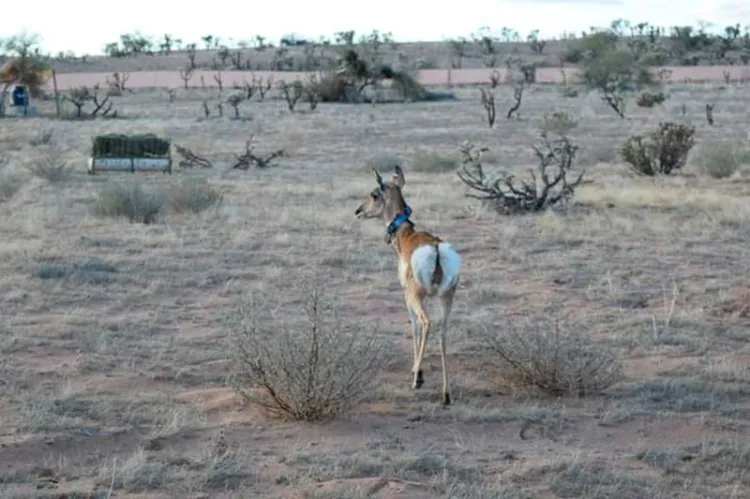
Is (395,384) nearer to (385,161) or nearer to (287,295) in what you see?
(287,295)

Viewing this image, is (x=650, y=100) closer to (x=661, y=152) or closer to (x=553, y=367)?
(x=661, y=152)

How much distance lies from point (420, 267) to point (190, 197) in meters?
12.0

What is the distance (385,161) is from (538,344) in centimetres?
2171

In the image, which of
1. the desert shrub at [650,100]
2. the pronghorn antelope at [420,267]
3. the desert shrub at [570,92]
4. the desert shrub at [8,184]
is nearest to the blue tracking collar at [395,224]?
the pronghorn antelope at [420,267]

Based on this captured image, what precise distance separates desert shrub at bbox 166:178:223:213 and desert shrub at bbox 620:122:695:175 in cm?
1047

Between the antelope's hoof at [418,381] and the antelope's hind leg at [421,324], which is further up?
the antelope's hind leg at [421,324]

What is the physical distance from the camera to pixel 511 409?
29.1 feet

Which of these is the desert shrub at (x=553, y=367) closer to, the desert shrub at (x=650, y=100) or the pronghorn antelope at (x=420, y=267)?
the pronghorn antelope at (x=420, y=267)

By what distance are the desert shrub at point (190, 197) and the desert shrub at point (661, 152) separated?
1047 centimetres

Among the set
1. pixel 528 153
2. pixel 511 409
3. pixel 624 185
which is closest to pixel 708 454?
pixel 511 409

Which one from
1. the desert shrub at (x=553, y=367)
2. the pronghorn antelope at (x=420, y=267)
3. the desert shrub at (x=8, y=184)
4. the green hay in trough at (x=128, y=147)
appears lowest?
the desert shrub at (x=8, y=184)

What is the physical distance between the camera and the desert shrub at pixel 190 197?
66.3ft

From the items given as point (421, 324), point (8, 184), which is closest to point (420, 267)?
point (421, 324)

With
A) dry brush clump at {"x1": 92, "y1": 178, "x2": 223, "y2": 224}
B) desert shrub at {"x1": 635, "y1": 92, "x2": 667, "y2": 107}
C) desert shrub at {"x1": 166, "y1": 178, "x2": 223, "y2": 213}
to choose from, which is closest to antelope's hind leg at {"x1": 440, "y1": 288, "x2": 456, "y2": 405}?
dry brush clump at {"x1": 92, "y1": 178, "x2": 223, "y2": 224}
